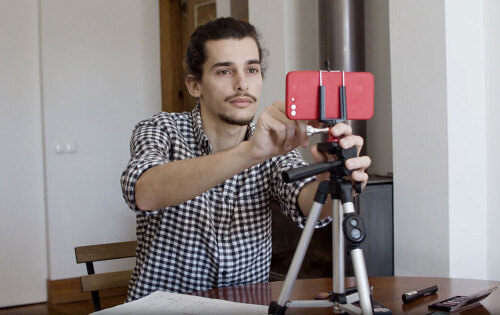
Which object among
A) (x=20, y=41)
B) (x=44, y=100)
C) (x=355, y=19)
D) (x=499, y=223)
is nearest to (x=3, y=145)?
(x=44, y=100)

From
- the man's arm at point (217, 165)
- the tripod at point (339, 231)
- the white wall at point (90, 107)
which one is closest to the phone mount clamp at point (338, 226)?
the tripod at point (339, 231)

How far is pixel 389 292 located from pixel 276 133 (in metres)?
0.46

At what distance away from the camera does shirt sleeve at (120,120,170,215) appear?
1.44 m

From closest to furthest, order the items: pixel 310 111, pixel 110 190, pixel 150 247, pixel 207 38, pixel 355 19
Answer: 1. pixel 310 111
2. pixel 150 247
3. pixel 207 38
4. pixel 355 19
5. pixel 110 190

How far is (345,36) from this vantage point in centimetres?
311

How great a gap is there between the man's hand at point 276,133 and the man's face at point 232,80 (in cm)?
43

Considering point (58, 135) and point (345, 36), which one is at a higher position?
point (345, 36)

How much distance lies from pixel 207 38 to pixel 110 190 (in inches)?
123

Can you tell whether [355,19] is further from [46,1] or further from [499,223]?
[46,1]

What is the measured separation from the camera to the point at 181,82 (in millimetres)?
4996

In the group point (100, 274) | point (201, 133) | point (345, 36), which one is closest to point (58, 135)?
point (345, 36)

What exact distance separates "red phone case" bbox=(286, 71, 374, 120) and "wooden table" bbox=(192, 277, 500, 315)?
0.40 m

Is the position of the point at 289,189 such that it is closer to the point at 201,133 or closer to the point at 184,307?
the point at 201,133

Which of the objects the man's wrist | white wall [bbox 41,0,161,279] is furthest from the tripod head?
white wall [bbox 41,0,161,279]
